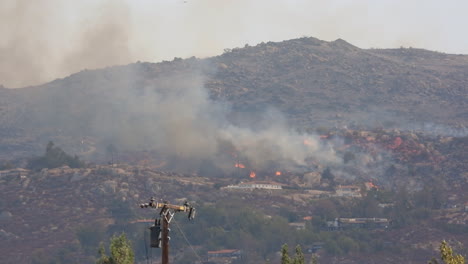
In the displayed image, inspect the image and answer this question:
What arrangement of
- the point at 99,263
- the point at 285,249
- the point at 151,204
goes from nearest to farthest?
1. the point at 151,204
2. the point at 285,249
3. the point at 99,263

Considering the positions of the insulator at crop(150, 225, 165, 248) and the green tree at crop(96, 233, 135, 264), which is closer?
the insulator at crop(150, 225, 165, 248)

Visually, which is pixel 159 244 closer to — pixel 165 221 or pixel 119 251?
pixel 165 221

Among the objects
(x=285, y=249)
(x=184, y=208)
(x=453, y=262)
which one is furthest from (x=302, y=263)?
(x=184, y=208)

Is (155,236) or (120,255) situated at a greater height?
(155,236)

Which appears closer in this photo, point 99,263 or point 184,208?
point 184,208

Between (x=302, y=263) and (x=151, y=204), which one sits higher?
(x=151, y=204)

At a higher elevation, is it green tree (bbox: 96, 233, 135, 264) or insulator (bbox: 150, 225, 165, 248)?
insulator (bbox: 150, 225, 165, 248)

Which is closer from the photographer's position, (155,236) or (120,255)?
(155,236)

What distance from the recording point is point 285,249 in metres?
102

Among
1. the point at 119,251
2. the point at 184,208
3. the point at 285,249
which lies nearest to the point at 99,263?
the point at 119,251

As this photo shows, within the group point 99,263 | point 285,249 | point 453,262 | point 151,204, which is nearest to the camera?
point 151,204

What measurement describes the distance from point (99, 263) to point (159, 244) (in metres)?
44.3

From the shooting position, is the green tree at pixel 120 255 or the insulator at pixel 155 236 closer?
the insulator at pixel 155 236

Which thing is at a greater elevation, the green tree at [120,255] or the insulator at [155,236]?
the insulator at [155,236]
